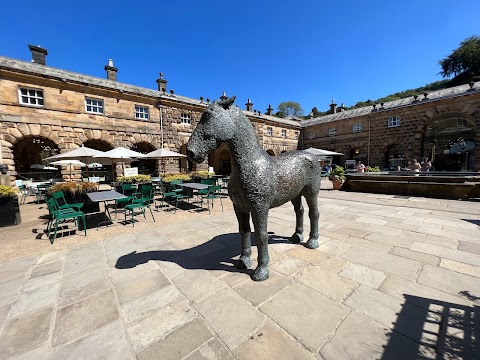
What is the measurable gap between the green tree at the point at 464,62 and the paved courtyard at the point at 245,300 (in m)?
47.5

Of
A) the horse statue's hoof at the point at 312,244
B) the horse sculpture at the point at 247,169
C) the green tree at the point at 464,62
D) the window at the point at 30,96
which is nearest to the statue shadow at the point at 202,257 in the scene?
the horse sculpture at the point at 247,169

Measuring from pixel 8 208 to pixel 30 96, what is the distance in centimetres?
903

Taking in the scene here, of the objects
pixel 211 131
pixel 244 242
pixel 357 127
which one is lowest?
pixel 244 242

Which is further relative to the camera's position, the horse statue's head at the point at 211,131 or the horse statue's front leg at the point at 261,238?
the horse statue's front leg at the point at 261,238

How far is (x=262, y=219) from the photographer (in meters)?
2.42

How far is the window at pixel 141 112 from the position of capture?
14.5 metres

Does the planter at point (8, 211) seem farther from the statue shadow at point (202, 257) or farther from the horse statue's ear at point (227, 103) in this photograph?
the horse statue's ear at point (227, 103)

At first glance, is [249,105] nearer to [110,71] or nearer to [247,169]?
[110,71]

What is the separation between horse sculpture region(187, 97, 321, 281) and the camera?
7.20 ft

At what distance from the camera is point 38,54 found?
42.4ft

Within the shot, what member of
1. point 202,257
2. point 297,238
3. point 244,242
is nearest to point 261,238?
point 244,242

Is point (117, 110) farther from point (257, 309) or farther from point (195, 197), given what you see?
point (257, 309)

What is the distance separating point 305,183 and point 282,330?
6.47ft

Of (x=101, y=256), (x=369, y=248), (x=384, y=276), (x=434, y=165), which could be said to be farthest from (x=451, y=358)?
(x=434, y=165)
